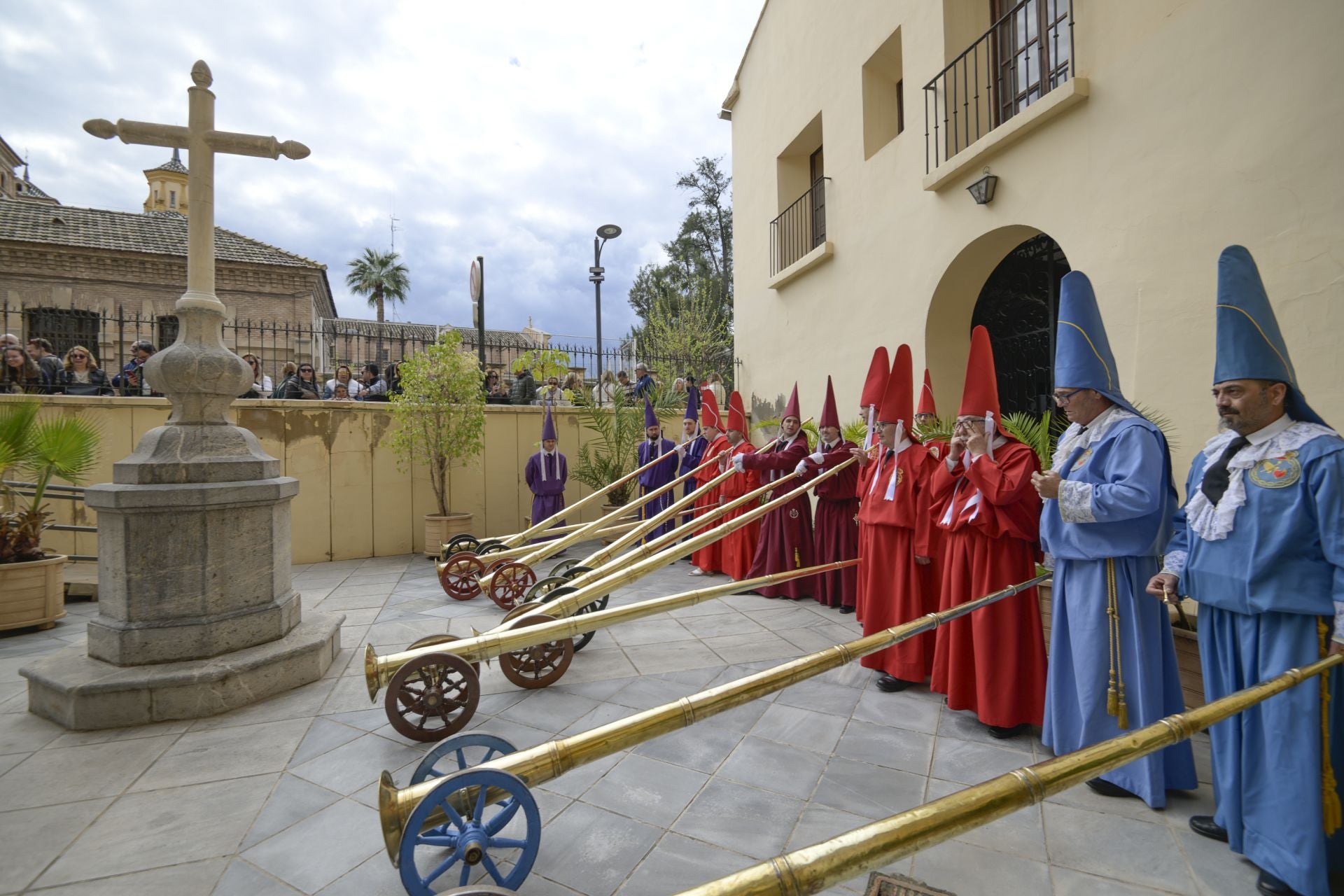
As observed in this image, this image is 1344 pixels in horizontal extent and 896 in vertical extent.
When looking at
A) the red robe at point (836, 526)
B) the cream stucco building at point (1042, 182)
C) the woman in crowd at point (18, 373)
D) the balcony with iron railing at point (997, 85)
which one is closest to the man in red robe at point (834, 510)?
the red robe at point (836, 526)

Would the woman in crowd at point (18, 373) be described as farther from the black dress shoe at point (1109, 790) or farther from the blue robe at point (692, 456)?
the black dress shoe at point (1109, 790)

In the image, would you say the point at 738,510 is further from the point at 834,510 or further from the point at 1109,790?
the point at 1109,790

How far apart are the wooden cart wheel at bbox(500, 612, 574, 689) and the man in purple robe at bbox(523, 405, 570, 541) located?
4969 mm

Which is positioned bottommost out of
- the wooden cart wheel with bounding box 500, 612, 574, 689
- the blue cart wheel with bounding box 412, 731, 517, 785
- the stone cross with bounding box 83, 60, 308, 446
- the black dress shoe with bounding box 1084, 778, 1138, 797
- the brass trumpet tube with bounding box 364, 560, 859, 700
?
the black dress shoe with bounding box 1084, 778, 1138, 797

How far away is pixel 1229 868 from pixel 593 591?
3.39 m

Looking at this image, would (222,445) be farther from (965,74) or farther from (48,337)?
(48,337)

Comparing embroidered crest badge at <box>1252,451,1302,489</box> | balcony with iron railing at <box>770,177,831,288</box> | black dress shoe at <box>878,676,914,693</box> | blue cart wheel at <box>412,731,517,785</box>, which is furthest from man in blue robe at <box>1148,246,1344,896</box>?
balcony with iron railing at <box>770,177,831,288</box>

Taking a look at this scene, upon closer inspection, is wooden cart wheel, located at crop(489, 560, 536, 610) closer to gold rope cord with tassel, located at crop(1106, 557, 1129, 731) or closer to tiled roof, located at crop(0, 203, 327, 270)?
gold rope cord with tassel, located at crop(1106, 557, 1129, 731)

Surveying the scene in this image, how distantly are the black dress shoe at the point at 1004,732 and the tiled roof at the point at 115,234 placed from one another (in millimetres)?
22226

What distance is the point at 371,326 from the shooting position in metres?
38.7

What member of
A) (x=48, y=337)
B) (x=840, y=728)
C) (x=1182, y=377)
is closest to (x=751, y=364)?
(x=1182, y=377)

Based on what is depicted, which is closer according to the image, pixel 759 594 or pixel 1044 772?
pixel 1044 772

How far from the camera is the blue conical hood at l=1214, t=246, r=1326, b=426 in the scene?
7.76ft

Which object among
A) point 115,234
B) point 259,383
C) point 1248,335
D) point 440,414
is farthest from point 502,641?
point 115,234
